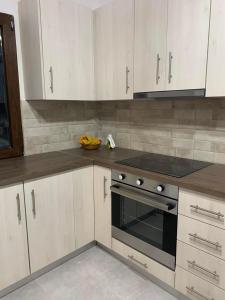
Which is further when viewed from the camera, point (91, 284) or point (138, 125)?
point (138, 125)

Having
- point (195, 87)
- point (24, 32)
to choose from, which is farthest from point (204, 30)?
point (24, 32)

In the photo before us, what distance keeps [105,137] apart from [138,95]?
2.94ft

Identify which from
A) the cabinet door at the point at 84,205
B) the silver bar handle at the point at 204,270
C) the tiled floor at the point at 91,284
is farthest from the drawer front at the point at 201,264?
the cabinet door at the point at 84,205

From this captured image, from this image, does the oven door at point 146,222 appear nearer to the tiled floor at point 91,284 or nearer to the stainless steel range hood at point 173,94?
the tiled floor at point 91,284

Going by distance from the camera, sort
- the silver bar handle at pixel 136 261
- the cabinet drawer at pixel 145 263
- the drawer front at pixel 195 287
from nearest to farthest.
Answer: the drawer front at pixel 195 287
the cabinet drawer at pixel 145 263
the silver bar handle at pixel 136 261

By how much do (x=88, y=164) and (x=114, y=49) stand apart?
101 centimetres

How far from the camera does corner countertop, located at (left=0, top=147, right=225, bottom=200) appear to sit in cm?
138

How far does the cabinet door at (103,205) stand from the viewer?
1.93 meters

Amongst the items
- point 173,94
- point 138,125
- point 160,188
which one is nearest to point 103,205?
point 160,188

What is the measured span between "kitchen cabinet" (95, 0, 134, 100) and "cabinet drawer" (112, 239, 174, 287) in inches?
49.3

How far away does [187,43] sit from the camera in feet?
5.05

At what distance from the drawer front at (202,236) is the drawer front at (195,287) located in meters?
→ 0.23

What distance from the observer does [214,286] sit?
140 centimetres

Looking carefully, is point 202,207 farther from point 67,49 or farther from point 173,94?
point 67,49
